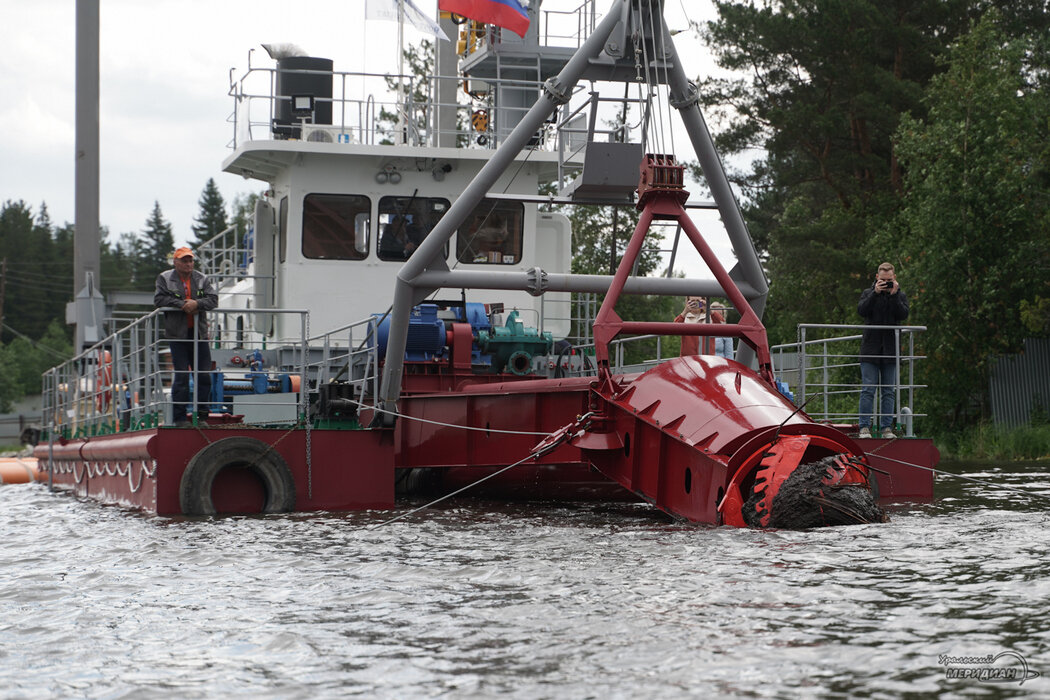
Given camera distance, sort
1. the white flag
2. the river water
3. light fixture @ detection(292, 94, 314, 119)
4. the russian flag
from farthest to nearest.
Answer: the white flag < light fixture @ detection(292, 94, 314, 119) < the russian flag < the river water

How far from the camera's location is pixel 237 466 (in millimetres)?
12352

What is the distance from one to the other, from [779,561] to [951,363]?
67.6ft

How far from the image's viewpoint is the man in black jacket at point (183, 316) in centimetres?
1252

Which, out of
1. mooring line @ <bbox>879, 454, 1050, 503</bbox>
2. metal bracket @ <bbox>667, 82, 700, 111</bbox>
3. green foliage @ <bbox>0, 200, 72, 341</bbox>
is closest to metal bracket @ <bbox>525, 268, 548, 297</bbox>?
metal bracket @ <bbox>667, 82, 700, 111</bbox>

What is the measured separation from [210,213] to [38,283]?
23054 millimetres

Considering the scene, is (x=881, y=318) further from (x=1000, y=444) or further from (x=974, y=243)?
(x=974, y=243)

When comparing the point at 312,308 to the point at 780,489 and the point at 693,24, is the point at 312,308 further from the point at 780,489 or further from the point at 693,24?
the point at 693,24

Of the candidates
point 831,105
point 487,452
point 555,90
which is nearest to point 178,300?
point 487,452

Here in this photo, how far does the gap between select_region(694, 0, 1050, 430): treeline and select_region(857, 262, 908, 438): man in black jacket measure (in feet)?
44.5

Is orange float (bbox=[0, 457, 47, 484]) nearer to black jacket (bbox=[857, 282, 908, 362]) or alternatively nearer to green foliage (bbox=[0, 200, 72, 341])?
black jacket (bbox=[857, 282, 908, 362])

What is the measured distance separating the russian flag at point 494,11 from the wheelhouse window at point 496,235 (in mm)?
2262

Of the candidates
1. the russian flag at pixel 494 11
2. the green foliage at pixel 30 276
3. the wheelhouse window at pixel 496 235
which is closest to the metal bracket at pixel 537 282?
the wheelhouse window at pixel 496 235

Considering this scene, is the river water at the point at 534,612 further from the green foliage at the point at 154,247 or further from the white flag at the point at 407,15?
the green foliage at the point at 154,247

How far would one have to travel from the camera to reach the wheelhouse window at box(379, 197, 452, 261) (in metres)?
16.2
